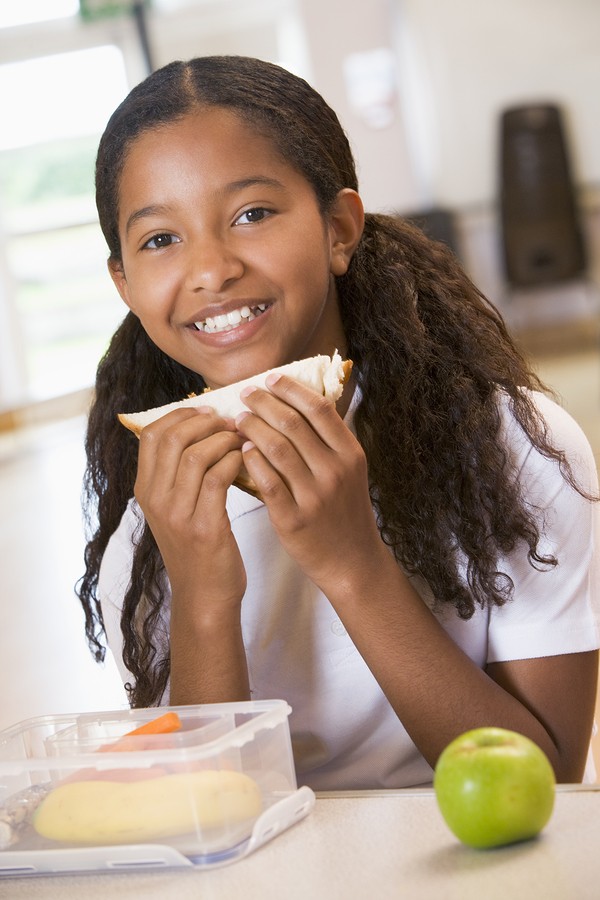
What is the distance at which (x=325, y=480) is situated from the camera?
1134 mm

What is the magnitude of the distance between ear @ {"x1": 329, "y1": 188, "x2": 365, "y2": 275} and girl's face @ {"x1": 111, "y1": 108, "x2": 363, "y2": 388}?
0.08ft

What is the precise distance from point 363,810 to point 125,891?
0.20 m

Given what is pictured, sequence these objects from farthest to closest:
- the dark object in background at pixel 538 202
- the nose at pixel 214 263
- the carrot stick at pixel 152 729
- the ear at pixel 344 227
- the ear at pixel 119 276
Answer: the dark object in background at pixel 538 202, the ear at pixel 119 276, the ear at pixel 344 227, the nose at pixel 214 263, the carrot stick at pixel 152 729

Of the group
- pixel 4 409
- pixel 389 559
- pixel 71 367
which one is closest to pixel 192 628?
pixel 389 559

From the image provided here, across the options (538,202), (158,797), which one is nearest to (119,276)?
(158,797)

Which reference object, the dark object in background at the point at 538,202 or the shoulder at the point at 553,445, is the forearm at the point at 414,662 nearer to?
the shoulder at the point at 553,445

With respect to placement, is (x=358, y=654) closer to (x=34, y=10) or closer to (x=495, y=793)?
(x=495, y=793)

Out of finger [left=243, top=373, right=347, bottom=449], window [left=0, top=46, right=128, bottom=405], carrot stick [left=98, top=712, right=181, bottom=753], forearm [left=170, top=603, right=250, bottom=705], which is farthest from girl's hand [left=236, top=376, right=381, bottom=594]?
window [left=0, top=46, right=128, bottom=405]

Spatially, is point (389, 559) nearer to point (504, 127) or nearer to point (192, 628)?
point (192, 628)

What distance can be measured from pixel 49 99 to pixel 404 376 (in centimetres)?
959

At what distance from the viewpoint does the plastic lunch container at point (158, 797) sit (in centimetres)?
88

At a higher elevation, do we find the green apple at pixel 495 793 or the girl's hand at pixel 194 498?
the girl's hand at pixel 194 498

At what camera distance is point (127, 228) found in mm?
1383

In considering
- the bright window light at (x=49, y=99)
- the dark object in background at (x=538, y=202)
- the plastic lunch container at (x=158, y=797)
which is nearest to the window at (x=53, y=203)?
the bright window light at (x=49, y=99)
